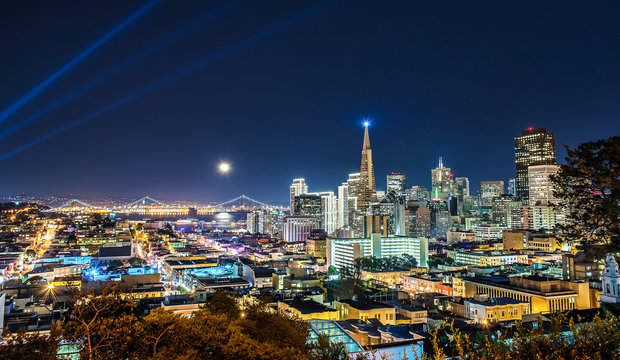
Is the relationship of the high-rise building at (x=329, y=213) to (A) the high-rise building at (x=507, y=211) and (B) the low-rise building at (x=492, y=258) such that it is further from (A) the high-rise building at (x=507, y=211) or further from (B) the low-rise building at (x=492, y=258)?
(B) the low-rise building at (x=492, y=258)

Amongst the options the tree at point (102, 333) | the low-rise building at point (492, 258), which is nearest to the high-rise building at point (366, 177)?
the low-rise building at point (492, 258)

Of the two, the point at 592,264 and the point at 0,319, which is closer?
the point at 0,319

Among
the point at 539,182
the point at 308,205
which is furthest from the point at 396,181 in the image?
the point at 539,182

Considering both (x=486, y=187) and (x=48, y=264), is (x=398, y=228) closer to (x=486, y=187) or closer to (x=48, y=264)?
(x=48, y=264)

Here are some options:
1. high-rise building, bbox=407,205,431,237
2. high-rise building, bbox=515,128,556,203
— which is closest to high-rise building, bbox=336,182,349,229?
high-rise building, bbox=407,205,431,237

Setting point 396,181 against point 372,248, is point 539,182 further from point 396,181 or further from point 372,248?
point 372,248

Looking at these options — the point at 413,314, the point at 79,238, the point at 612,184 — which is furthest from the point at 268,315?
the point at 79,238
